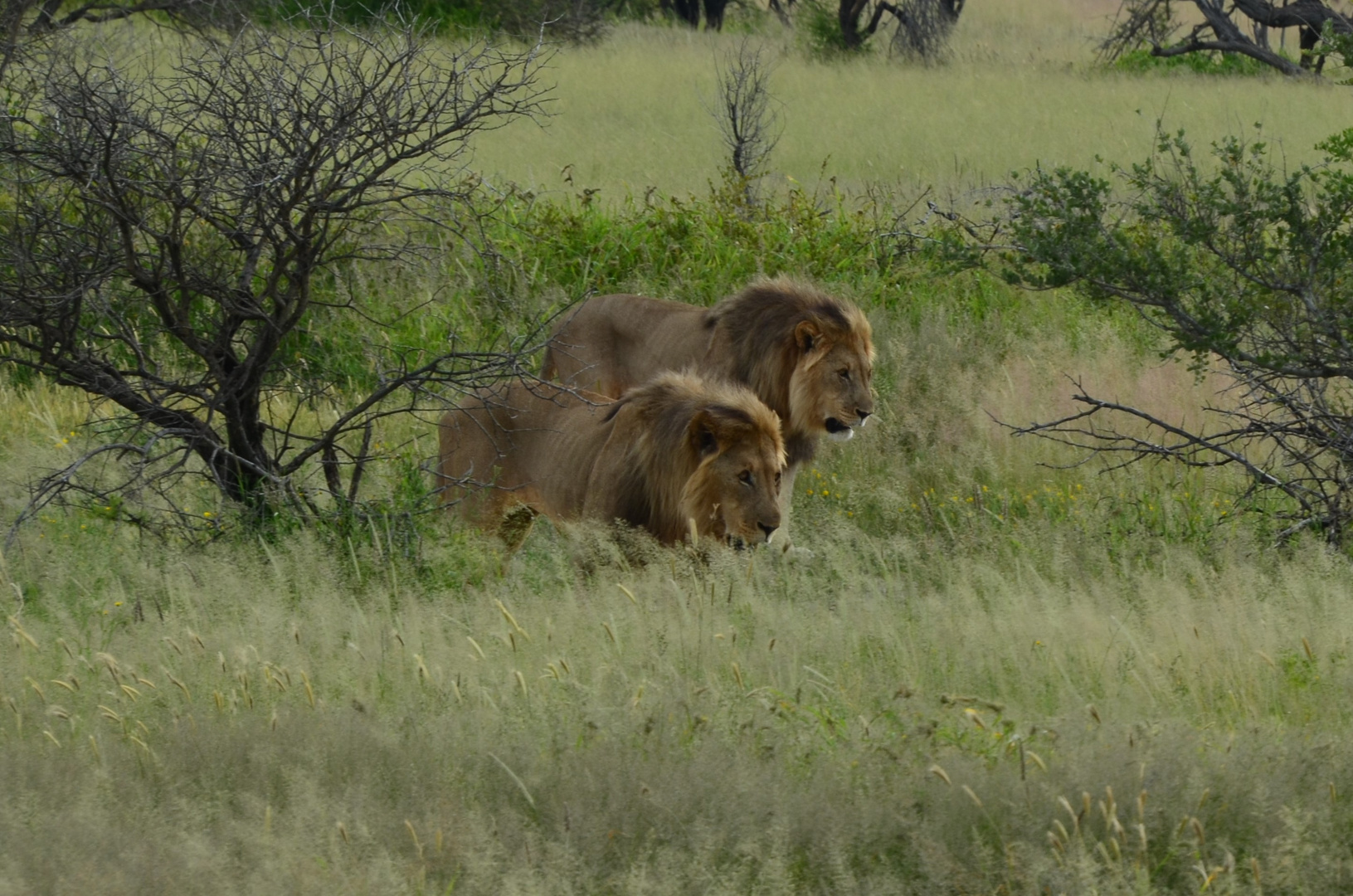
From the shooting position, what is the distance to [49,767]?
3662 millimetres

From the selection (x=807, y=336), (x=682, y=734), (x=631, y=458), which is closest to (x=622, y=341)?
(x=807, y=336)

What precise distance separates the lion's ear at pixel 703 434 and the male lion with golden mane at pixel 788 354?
4.29 ft

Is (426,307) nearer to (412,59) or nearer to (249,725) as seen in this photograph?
(412,59)

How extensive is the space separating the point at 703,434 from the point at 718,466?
0.12 metres

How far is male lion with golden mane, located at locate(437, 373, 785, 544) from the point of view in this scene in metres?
5.34

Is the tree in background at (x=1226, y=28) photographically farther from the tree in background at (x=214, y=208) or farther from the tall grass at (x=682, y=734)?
the tall grass at (x=682, y=734)

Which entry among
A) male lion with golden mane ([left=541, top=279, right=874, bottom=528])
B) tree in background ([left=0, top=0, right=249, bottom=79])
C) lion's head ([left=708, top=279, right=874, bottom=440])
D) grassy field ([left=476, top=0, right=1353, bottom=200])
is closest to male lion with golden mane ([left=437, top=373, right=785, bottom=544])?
male lion with golden mane ([left=541, top=279, right=874, bottom=528])

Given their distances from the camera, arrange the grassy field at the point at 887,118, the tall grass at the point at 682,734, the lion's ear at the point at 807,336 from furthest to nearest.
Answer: the grassy field at the point at 887,118 < the lion's ear at the point at 807,336 < the tall grass at the point at 682,734

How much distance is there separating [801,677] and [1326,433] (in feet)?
10.1

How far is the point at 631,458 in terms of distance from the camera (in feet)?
18.2

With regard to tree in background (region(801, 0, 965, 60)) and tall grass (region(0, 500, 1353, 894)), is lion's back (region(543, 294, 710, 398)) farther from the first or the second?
tree in background (region(801, 0, 965, 60))

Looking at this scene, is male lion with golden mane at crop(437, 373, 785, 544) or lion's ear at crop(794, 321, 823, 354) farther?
lion's ear at crop(794, 321, 823, 354)

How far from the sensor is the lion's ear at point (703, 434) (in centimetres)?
531

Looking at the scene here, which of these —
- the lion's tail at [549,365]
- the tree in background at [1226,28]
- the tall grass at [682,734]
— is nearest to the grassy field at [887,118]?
the tree in background at [1226,28]
